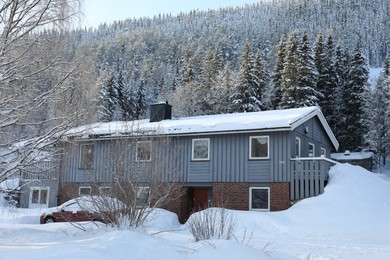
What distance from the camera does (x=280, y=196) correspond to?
18750 millimetres

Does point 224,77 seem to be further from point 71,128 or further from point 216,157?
point 71,128

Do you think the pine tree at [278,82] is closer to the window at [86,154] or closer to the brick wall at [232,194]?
the window at [86,154]

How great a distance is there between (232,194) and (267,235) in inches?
212

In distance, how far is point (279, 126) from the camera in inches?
729

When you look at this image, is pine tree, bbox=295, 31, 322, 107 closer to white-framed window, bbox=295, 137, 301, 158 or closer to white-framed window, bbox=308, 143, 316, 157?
white-framed window, bbox=308, 143, 316, 157

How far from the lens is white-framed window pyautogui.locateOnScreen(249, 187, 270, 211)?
19.2 meters

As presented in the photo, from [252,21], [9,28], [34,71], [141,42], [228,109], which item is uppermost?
[252,21]

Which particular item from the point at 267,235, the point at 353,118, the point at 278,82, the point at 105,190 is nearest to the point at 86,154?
the point at 105,190

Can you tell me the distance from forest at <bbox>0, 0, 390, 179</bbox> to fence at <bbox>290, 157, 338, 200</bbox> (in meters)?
7.97

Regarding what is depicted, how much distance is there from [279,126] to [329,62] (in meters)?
30.0

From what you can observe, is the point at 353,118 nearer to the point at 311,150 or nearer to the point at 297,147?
the point at 311,150

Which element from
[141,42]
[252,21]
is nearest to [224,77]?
[141,42]

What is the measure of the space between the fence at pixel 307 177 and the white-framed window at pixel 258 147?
54.3 inches

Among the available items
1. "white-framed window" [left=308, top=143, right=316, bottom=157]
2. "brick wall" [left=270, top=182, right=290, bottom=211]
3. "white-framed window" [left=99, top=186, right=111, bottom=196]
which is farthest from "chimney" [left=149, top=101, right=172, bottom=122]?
"white-framed window" [left=99, top=186, right=111, bottom=196]
